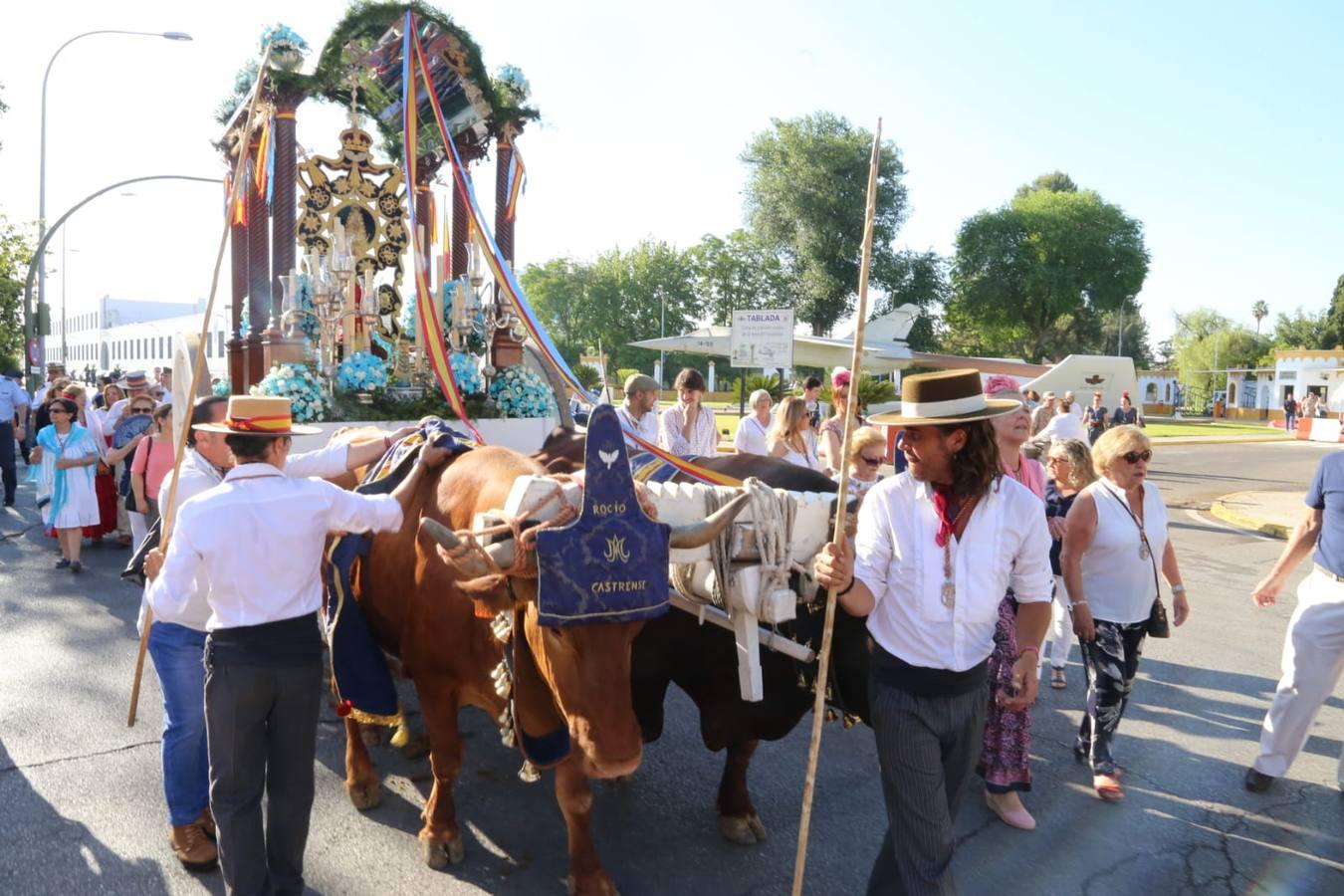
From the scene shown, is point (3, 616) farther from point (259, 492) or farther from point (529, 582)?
point (529, 582)

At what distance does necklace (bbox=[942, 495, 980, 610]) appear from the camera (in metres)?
2.58

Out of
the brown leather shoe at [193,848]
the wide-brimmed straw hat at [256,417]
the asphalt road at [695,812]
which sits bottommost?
the asphalt road at [695,812]

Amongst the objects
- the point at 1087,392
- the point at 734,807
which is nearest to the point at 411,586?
the point at 734,807

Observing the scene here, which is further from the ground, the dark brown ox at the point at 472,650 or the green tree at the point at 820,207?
the green tree at the point at 820,207

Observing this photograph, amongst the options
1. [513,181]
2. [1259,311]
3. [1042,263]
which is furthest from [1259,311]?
[513,181]

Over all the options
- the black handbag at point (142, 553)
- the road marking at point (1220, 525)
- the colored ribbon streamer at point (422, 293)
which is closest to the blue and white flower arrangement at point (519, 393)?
the colored ribbon streamer at point (422, 293)

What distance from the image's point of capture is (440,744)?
12.1 ft

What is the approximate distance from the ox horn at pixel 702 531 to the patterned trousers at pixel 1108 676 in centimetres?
239

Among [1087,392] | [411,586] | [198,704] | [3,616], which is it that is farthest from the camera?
[1087,392]

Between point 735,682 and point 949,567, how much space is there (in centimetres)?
143

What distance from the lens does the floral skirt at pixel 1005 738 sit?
4.00 metres

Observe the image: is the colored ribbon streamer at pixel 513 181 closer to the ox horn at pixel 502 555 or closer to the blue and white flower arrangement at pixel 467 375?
the blue and white flower arrangement at pixel 467 375

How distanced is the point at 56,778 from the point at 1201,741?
5.97 meters

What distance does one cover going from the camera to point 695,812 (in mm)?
4059
